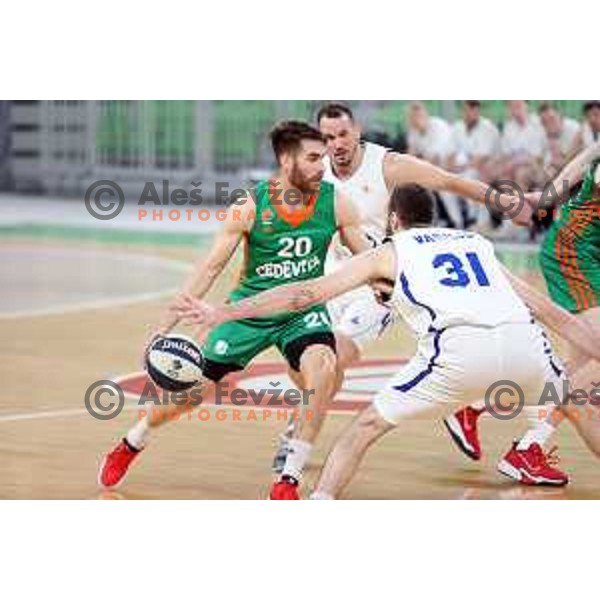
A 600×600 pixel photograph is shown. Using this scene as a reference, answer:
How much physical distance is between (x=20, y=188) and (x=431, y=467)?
23.8ft

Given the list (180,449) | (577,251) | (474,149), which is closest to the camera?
(577,251)

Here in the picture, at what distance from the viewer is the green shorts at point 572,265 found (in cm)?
812

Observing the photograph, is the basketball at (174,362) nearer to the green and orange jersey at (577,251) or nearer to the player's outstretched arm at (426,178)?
the player's outstretched arm at (426,178)

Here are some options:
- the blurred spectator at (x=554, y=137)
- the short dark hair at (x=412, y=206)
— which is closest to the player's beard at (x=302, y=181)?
the short dark hair at (x=412, y=206)

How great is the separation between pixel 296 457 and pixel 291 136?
1420 millimetres

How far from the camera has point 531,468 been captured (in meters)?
7.92

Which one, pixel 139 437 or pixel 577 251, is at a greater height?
pixel 577 251

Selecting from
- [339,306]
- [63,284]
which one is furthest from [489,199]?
[63,284]

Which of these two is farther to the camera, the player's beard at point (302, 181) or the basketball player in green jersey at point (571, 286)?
the basketball player in green jersey at point (571, 286)

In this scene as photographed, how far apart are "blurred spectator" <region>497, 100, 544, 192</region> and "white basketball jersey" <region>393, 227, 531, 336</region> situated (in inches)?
176

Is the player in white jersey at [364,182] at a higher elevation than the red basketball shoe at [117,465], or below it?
higher

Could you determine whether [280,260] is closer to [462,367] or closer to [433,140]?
[462,367]

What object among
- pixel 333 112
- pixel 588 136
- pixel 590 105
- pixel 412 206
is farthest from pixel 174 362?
pixel 590 105

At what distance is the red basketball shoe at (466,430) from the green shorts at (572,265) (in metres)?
0.69
